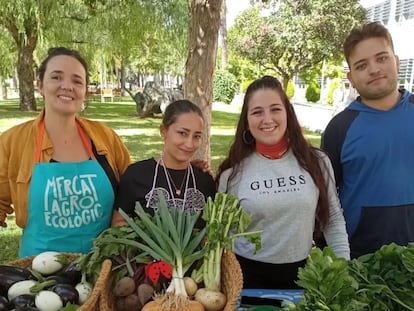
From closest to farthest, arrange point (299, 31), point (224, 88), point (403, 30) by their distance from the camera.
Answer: point (403, 30)
point (299, 31)
point (224, 88)

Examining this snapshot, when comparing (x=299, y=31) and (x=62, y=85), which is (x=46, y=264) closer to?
(x=62, y=85)

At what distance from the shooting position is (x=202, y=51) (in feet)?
12.8

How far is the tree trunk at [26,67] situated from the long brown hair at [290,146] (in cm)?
1501

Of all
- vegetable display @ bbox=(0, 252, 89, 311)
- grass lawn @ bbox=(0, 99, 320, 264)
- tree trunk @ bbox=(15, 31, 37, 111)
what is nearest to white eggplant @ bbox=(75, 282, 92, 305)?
vegetable display @ bbox=(0, 252, 89, 311)

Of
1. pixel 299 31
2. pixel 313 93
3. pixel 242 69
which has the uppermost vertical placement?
pixel 299 31

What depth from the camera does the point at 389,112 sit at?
7.49ft

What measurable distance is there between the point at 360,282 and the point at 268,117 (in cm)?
94

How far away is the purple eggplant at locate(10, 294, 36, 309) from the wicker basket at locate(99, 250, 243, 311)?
0.25 meters

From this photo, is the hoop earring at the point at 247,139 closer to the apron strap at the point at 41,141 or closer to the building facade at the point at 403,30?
the apron strap at the point at 41,141

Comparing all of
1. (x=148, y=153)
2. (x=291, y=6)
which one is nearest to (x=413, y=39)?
(x=291, y=6)

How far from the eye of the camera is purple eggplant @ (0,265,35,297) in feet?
5.29

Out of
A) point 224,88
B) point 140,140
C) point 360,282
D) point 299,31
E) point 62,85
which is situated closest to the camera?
point 360,282

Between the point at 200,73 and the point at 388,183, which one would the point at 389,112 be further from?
the point at 200,73

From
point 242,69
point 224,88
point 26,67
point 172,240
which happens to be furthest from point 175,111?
point 242,69
